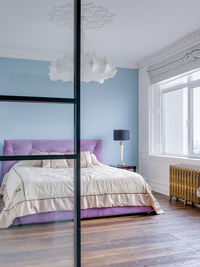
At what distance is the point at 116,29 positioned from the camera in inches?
163

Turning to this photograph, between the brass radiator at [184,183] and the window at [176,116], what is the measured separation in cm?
42

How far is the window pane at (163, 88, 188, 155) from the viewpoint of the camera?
501 cm

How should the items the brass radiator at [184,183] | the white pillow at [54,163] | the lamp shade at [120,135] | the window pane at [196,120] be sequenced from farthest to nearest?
the lamp shade at [120,135] → the window pane at [196,120] → the brass radiator at [184,183] → the white pillow at [54,163]

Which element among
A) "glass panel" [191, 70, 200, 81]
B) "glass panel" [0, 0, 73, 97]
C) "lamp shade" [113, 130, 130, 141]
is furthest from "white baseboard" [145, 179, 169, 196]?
"glass panel" [0, 0, 73, 97]

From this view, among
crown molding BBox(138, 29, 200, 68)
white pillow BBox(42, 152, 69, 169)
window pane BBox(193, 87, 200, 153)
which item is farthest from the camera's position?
window pane BBox(193, 87, 200, 153)

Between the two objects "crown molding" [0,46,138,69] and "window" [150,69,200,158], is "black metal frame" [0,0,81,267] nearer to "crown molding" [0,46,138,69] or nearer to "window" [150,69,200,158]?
"crown molding" [0,46,138,69]

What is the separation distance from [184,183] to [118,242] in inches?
76.7

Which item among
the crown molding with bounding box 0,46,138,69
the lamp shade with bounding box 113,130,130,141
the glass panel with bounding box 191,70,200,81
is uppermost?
the glass panel with bounding box 191,70,200,81

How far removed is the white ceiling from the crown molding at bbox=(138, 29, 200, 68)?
9 cm

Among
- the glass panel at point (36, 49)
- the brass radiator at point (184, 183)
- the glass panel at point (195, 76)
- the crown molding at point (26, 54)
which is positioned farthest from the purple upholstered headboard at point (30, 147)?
the glass panel at point (195, 76)

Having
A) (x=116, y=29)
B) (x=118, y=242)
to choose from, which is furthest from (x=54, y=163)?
(x=116, y=29)

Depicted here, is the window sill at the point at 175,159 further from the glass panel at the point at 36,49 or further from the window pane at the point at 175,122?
the glass panel at the point at 36,49

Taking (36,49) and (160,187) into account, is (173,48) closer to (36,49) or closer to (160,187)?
(160,187)

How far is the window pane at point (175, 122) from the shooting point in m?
5.01
